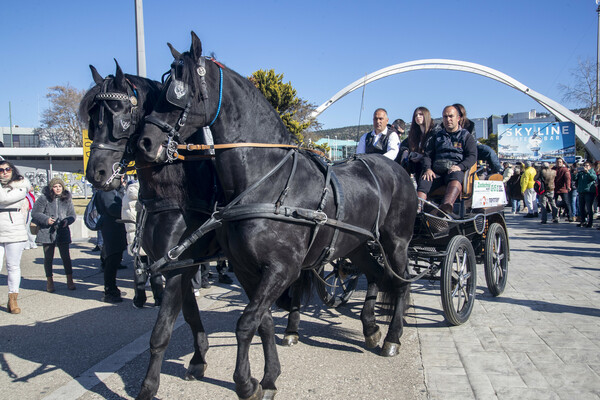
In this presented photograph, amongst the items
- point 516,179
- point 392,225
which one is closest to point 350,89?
point 516,179

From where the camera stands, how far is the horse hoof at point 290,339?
484 cm

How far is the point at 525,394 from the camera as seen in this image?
348 cm

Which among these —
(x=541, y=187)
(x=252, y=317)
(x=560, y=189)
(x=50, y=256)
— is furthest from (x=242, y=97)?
(x=541, y=187)

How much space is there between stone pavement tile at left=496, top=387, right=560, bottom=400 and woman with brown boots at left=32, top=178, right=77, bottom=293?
22.6 feet

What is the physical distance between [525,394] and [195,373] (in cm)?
257

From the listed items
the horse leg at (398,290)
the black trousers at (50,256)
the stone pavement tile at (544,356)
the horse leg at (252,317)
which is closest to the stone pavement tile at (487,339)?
the stone pavement tile at (544,356)

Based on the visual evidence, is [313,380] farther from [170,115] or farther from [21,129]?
[21,129]

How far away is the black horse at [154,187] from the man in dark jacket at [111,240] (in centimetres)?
A: 326

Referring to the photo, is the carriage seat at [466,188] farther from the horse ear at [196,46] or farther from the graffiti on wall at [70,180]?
the graffiti on wall at [70,180]

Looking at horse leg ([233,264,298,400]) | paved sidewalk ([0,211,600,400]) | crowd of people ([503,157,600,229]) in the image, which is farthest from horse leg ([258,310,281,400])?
crowd of people ([503,157,600,229])

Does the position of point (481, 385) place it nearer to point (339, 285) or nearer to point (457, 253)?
point (457, 253)

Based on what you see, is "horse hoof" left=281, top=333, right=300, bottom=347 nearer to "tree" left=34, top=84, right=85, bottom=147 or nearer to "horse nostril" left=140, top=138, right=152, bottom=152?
"horse nostril" left=140, top=138, right=152, bottom=152

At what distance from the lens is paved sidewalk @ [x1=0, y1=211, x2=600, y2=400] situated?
372cm

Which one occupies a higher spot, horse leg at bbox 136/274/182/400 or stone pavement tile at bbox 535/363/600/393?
horse leg at bbox 136/274/182/400
